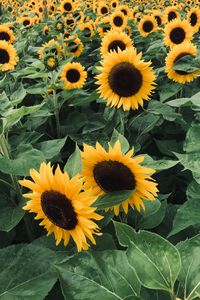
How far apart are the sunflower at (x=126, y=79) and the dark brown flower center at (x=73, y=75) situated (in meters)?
0.87

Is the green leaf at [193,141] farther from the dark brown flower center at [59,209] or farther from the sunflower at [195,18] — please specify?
the sunflower at [195,18]

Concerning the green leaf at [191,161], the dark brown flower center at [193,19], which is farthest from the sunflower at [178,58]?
the dark brown flower center at [193,19]

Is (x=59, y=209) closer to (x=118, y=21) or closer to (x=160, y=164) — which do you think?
(x=160, y=164)

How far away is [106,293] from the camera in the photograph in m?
0.99

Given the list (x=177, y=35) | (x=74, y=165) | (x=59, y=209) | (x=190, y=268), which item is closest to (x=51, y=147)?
(x=74, y=165)

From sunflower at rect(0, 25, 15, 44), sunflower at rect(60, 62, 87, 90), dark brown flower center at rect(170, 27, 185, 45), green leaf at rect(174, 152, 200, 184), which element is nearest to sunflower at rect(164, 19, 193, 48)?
dark brown flower center at rect(170, 27, 185, 45)

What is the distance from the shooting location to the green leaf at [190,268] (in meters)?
0.93

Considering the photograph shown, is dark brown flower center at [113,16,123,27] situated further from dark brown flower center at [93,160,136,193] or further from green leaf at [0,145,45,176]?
dark brown flower center at [93,160,136,193]

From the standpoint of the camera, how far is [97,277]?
102 cm

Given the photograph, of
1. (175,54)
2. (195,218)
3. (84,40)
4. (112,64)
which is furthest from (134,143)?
(84,40)

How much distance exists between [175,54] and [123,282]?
207cm

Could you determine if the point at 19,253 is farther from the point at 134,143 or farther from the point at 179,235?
the point at 134,143

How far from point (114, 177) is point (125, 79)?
3.57 ft

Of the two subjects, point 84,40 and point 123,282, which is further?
point 84,40
